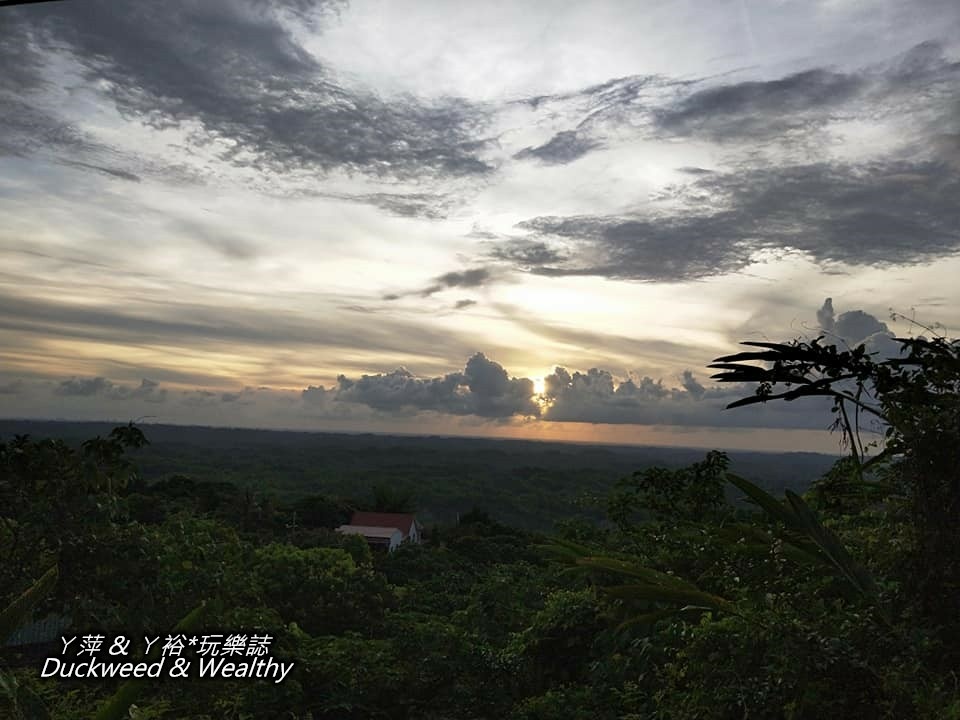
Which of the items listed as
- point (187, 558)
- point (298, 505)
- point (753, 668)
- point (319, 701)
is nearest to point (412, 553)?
point (298, 505)

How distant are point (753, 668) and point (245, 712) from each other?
38.8 ft

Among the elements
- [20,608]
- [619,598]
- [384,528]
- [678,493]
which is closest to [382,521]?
[384,528]

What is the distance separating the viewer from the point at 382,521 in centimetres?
7000

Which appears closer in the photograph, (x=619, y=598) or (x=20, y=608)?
(x=20, y=608)

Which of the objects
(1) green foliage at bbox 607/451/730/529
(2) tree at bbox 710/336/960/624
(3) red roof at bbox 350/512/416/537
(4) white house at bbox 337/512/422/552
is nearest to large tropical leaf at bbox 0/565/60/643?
(2) tree at bbox 710/336/960/624

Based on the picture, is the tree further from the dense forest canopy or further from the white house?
the white house

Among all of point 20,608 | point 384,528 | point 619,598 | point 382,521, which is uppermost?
point 20,608

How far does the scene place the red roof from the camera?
69.6 m

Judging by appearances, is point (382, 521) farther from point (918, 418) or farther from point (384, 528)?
point (918, 418)

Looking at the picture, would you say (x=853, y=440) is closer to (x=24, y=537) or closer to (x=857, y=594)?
(x=857, y=594)

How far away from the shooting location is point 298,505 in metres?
69.4

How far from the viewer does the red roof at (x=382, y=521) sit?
6956 cm

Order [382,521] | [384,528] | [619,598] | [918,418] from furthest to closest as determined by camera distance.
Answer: [382,521] → [384,528] → [619,598] → [918,418]

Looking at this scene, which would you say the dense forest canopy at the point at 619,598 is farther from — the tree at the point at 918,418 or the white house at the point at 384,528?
the white house at the point at 384,528
